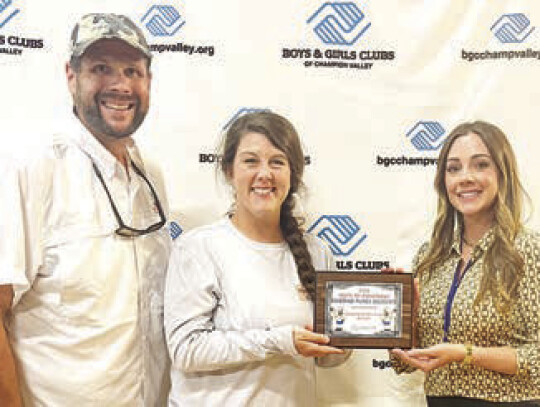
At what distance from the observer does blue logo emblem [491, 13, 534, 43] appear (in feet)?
7.20

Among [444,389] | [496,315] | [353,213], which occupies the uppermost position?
[353,213]

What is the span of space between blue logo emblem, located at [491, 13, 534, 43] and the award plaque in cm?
99

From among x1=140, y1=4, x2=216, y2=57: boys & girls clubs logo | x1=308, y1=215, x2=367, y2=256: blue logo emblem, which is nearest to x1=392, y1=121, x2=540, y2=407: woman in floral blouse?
x1=308, y1=215, x2=367, y2=256: blue logo emblem

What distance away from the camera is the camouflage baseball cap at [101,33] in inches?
69.7

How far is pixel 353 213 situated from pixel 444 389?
0.66 meters

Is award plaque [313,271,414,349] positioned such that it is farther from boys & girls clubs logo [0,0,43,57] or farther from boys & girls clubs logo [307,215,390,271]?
boys & girls clubs logo [0,0,43,57]

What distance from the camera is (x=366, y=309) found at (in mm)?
1745

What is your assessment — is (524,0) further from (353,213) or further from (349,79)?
(353,213)

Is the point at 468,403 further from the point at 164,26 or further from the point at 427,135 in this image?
the point at 164,26

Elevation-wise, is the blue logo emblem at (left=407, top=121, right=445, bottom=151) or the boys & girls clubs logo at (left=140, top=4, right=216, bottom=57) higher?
the boys & girls clubs logo at (left=140, top=4, right=216, bottom=57)

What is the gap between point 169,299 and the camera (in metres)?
1.78

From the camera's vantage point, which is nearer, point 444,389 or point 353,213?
point 444,389

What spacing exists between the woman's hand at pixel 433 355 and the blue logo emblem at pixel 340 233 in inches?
20.5

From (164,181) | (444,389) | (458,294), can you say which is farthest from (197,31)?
(444,389)
